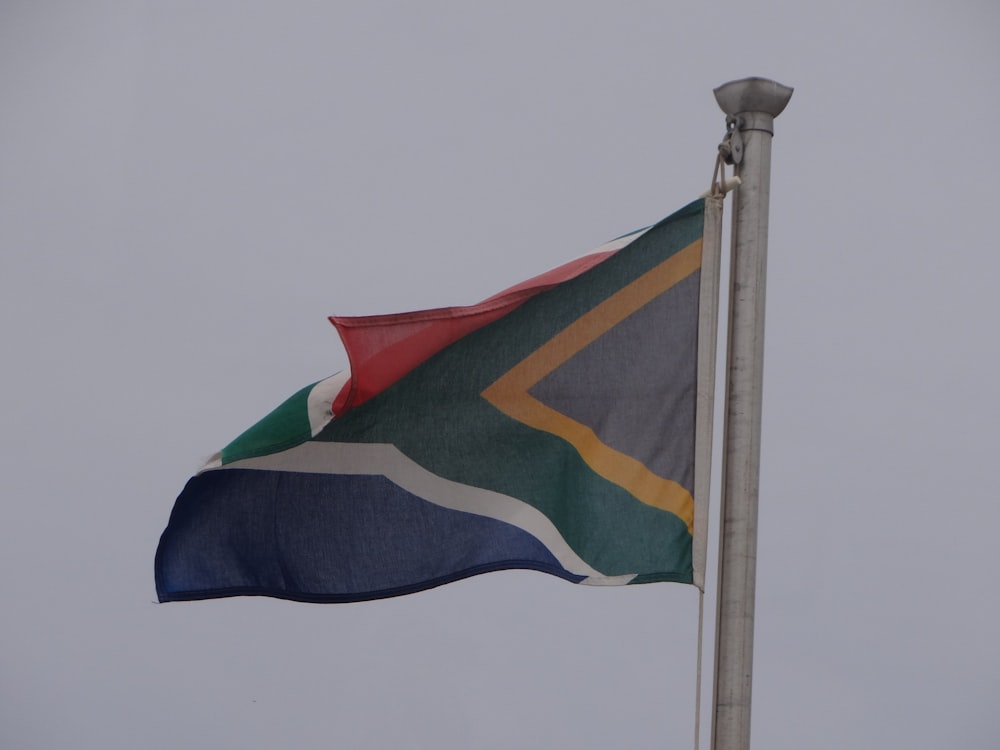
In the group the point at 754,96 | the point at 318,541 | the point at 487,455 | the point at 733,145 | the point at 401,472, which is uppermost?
the point at 754,96

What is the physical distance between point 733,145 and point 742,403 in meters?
1.53

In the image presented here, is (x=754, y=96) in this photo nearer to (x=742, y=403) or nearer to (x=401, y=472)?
(x=742, y=403)

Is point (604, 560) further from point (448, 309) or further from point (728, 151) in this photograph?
point (728, 151)

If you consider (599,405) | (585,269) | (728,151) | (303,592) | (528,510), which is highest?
(728,151)

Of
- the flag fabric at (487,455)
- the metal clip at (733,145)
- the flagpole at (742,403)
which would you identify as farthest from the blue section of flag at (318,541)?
the metal clip at (733,145)

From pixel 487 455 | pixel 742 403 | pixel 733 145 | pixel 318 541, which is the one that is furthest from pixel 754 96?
pixel 318 541

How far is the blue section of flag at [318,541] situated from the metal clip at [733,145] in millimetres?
2701

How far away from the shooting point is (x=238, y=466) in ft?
31.7

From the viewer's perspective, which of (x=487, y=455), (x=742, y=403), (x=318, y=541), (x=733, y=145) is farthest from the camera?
(x=318, y=541)

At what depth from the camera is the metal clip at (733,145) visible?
8.88m

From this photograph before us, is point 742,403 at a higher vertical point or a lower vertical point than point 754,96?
lower

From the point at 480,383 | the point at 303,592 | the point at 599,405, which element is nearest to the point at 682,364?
the point at 599,405

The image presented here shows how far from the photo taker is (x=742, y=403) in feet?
28.6

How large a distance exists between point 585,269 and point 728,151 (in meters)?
1.19
